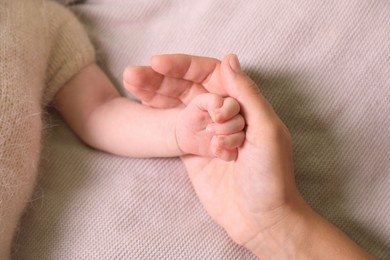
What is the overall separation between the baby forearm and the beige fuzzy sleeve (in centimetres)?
8

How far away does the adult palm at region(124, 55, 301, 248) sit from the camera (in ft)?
2.11

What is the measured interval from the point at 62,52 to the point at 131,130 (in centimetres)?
20

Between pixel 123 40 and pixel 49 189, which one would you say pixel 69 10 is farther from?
pixel 49 189

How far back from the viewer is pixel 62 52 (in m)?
0.89

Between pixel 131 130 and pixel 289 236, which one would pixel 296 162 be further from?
pixel 131 130

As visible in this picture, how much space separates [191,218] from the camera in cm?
A: 78

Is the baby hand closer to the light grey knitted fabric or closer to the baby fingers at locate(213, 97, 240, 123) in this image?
the baby fingers at locate(213, 97, 240, 123)

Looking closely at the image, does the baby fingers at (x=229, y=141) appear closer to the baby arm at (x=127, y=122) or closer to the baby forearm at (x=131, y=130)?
the baby arm at (x=127, y=122)

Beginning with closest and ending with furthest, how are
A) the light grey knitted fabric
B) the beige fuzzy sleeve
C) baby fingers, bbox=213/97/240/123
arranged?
baby fingers, bbox=213/97/240/123, the light grey knitted fabric, the beige fuzzy sleeve

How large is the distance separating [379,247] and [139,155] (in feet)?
1.35

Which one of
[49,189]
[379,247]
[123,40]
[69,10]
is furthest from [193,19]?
[379,247]

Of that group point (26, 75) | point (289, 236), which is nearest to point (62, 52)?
point (26, 75)

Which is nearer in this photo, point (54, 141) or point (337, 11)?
point (337, 11)

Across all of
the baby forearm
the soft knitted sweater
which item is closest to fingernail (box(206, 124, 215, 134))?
the baby forearm
